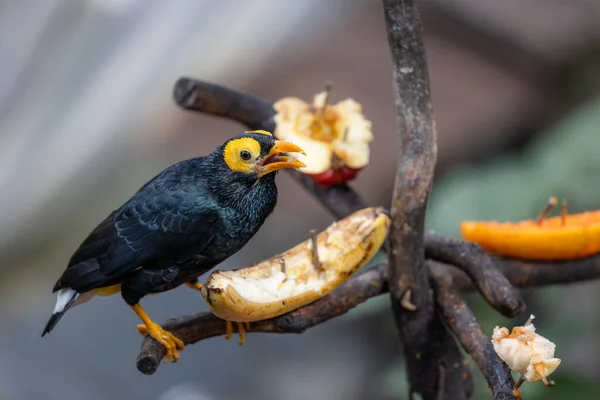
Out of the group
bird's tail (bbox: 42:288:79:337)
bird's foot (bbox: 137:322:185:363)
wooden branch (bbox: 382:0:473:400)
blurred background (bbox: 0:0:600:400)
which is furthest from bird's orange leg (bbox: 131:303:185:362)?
blurred background (bbox: 0:0:600:400)

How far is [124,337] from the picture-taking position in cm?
337

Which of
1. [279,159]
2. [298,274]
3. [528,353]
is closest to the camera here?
[528,353]

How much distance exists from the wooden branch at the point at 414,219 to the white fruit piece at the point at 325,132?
26cm

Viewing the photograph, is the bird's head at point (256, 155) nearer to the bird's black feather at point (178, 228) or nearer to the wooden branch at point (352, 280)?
the bird's black feather at point (178, 228)

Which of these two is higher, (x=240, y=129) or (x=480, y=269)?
(x=240, y=129)

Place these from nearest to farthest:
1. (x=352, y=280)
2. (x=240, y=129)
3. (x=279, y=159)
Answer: (x=279, y=159) < (x=352, y=280) < (x=240, y=129)

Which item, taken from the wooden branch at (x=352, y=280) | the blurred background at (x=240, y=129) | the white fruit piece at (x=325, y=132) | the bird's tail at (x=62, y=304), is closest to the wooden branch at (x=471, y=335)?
the wooden branch at (x=352, y=280)

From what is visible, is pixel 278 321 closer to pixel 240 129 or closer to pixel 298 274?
pixel 298 274

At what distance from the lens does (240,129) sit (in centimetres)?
402

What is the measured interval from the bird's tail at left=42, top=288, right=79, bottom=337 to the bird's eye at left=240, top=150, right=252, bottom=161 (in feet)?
1.35

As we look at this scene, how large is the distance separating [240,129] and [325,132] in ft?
7.24

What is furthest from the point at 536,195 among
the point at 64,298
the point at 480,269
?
the point at 64,298

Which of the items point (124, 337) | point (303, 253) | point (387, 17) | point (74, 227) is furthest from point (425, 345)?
point (74, 227)

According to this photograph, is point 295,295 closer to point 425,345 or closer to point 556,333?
point 425,345
